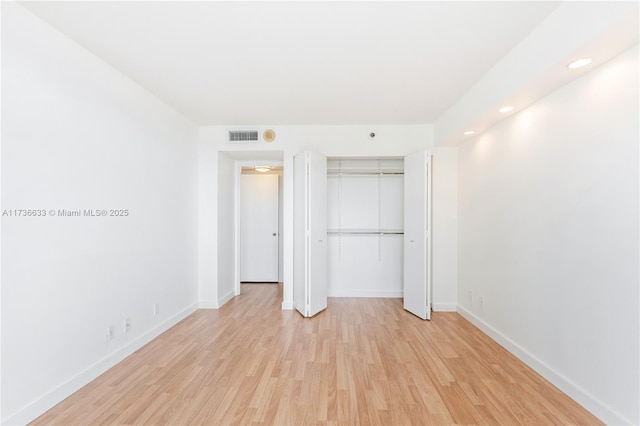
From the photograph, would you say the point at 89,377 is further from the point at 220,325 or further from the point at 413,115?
the point at 413,115

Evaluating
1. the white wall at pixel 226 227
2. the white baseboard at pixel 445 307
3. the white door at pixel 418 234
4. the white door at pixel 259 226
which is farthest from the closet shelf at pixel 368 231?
the white wall at pixel 226 227

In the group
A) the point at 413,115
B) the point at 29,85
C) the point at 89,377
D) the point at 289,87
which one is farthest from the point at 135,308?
the point at 413,115

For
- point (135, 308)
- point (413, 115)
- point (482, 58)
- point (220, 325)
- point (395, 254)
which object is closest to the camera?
point (482, 58)

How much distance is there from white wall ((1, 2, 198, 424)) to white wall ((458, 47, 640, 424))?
369 centimetres

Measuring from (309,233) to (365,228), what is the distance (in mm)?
1298

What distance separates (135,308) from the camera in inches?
106

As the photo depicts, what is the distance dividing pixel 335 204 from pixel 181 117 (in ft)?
8.50

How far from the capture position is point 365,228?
457 centimetres

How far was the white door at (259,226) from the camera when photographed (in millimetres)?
5402

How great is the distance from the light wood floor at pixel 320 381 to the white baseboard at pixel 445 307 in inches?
20.5

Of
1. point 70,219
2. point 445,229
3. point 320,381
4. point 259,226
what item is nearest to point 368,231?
point 445,229

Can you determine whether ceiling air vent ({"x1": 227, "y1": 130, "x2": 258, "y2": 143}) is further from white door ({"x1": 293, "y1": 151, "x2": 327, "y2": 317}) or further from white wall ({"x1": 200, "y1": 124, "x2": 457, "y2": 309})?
white door ({"x1": 293, "y1": 151, "x2": 327, "y2": 317})

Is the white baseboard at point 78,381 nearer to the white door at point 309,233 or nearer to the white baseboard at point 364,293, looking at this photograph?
the white door at point 309,233

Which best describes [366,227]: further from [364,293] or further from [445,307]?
[445,307]
